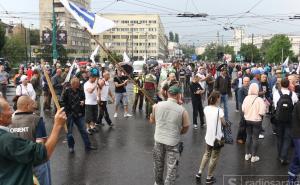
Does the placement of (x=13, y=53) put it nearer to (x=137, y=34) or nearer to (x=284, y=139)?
(x=284, y=139)

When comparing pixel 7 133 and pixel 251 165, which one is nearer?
pixel 7 133

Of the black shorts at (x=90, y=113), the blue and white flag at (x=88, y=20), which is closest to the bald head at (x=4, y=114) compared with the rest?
the blue and white flag at (x=88, y=20)

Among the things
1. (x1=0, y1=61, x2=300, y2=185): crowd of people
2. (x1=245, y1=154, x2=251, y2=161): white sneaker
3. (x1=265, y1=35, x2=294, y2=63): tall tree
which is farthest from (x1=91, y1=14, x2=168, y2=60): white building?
(x1=245, y1=154, x2=251, y2=161): white sneaker

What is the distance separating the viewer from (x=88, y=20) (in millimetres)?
8641

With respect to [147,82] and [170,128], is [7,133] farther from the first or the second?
[147,82]

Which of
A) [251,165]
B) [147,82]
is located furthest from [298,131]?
[147,82]

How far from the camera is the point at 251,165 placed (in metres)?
7.98

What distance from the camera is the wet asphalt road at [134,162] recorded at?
23.4ft

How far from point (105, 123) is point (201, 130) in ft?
10.9

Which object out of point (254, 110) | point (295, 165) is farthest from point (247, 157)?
point (295, 165)

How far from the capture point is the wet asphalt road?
7137 mm

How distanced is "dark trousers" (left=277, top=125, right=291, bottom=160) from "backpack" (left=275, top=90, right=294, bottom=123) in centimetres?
27

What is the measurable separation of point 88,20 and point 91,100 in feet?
10.0

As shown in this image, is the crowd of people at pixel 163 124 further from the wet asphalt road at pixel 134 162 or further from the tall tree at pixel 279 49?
the tall tree at pixel 279 49
